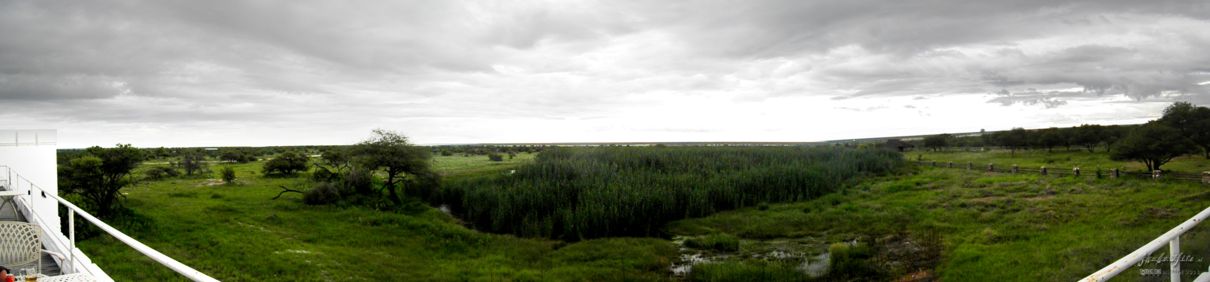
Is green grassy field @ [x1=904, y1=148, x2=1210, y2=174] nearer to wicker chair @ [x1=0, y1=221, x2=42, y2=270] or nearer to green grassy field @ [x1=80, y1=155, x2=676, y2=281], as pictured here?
green grassy field @ [x1=80, y1=155, x2=676, y2=281]

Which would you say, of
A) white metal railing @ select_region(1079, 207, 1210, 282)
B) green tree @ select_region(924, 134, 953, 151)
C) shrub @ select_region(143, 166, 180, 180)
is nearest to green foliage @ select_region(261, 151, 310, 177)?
shrub @ select_region(143, 166, 180, 180)

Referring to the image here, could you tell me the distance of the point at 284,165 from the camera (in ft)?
145

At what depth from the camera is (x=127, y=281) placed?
13.1 metres

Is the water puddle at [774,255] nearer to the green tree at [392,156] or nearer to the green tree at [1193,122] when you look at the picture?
the green tree at [392,156]

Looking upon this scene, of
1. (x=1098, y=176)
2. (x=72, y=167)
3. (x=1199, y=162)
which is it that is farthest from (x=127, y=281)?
(x=1199, y=162)

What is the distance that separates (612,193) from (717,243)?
8.77m

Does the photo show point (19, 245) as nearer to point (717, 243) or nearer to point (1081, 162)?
point (717, 243)

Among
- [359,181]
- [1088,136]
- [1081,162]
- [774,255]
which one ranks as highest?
[1088,136]

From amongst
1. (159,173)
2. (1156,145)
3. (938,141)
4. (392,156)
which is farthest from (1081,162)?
(159,173)

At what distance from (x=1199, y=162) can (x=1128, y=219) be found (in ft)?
79.7

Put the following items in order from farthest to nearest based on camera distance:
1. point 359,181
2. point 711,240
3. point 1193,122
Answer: point 1193,122 < point 359,181 < point 711,240

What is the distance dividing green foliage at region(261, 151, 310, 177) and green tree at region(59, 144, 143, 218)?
22.0 m

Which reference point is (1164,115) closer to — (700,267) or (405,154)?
(700,267)

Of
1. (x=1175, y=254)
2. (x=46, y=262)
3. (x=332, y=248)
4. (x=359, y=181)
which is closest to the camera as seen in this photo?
(x=1175, y=254)
